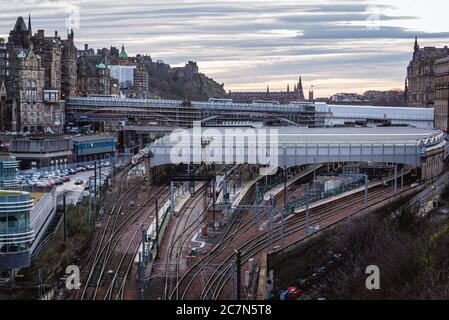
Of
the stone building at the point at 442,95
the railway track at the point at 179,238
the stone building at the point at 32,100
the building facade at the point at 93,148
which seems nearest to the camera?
the railway track at the point at 179,238

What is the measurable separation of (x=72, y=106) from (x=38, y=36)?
2.60 metres

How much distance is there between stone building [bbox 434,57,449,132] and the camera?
23141 mm

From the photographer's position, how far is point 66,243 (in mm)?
9000

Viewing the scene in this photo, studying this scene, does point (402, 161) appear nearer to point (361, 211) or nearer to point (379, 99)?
point (361, 211)

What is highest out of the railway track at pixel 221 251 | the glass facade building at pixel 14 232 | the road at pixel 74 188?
the glass facade building at pixel 14 232

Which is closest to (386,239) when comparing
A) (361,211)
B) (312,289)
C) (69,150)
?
(312,289)

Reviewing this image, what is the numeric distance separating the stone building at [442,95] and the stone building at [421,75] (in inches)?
268

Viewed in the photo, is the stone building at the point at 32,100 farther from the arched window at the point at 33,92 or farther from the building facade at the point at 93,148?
the building facade at the point at 93,148

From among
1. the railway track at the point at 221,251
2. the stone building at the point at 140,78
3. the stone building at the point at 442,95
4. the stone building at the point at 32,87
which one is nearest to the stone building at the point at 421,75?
the stone building at the point at 442,95

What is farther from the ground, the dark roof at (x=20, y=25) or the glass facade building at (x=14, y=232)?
the dark roof at (x=20, y=25)

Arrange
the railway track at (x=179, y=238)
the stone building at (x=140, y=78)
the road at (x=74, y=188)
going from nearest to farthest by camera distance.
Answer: the railway track at (x=179, y=238), the road at (x=74, y=188), the stone building at (x=140, y=78)

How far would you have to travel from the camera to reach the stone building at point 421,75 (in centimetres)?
3198

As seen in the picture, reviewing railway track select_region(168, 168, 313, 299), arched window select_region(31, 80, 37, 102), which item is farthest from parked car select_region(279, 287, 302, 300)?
arched window select_region(31, 80, 37, 102)

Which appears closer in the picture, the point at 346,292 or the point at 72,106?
the point at 346,292
